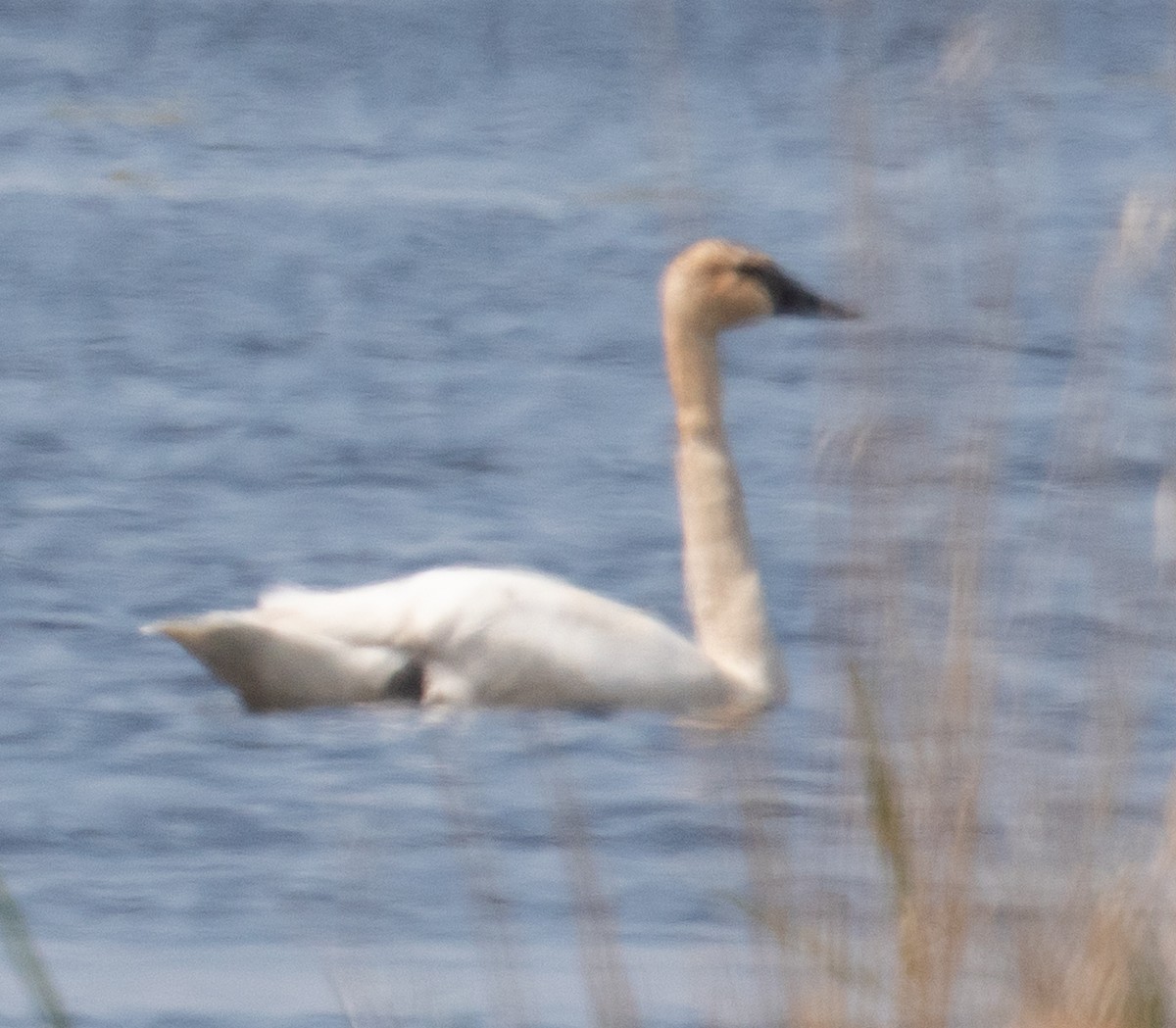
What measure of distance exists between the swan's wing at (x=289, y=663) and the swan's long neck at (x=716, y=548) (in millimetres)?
624

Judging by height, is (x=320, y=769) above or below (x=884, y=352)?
below

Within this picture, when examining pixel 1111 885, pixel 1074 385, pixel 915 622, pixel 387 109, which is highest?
pixel 1074 385

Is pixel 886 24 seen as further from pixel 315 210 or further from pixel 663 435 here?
pixel 315 210

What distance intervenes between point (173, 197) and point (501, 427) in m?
5.80

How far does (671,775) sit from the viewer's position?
584 centimetres

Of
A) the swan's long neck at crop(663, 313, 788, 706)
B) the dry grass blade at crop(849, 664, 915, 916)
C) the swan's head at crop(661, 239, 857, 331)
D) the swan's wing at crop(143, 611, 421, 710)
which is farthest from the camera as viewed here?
the swan's head at crop(661, 239, 857, 331)

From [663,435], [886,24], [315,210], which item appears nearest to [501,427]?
[663,435]

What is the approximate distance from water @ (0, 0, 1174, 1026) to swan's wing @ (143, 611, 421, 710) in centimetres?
6

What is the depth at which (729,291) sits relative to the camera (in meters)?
6.92

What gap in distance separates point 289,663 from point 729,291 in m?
1.29

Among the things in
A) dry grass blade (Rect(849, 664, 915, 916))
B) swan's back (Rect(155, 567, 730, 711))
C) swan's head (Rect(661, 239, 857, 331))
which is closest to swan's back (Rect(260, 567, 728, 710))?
swan's back (Rect(155, 567, 730, 711))

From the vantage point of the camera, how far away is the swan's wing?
20.6 ft

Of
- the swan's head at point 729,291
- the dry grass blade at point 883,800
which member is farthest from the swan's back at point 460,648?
the dry grass blade at point 883,800

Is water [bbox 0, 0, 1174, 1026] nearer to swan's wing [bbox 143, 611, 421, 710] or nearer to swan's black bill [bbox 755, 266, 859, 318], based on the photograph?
swan's wing [bbox 143, 611, 421, 710]
